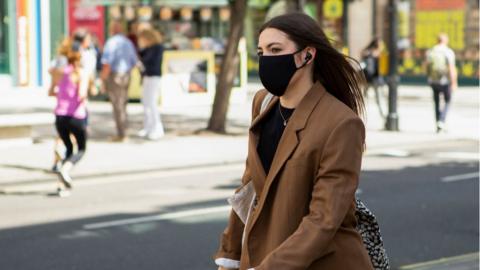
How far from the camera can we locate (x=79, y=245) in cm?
854

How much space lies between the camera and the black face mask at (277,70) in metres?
3.17

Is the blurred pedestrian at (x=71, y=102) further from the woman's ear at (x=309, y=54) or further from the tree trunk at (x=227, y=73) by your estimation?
the woman's ear at (x=309, y=54)

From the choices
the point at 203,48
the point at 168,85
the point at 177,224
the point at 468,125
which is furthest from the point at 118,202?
the point at 203,48

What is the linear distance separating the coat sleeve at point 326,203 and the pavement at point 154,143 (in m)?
9.47

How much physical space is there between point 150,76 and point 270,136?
15074mm

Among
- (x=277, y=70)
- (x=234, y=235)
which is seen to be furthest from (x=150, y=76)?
(x=277, y=70)

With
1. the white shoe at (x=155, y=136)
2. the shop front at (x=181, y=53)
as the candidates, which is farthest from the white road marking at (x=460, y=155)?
the shop front at (x=181, y=53)

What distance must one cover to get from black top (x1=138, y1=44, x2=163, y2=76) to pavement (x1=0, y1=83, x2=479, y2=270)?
48.9 inches

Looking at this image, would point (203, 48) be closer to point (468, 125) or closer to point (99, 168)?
point (468, 125)

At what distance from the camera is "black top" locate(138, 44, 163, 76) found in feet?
59.4

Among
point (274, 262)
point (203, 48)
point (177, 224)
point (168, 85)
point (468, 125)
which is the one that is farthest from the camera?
point (203, 48)

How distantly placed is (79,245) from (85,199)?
2770mm

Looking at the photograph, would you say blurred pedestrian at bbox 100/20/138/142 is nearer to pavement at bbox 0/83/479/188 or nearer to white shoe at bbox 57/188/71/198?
pavement at bbox 0/83/479/188

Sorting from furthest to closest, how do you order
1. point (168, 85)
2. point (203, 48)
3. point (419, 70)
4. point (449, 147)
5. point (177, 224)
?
1. point (419, 70)
2. point (203, 48)
3. point (168, 85)
4. point (449, 147)
5. point (177, 224)
